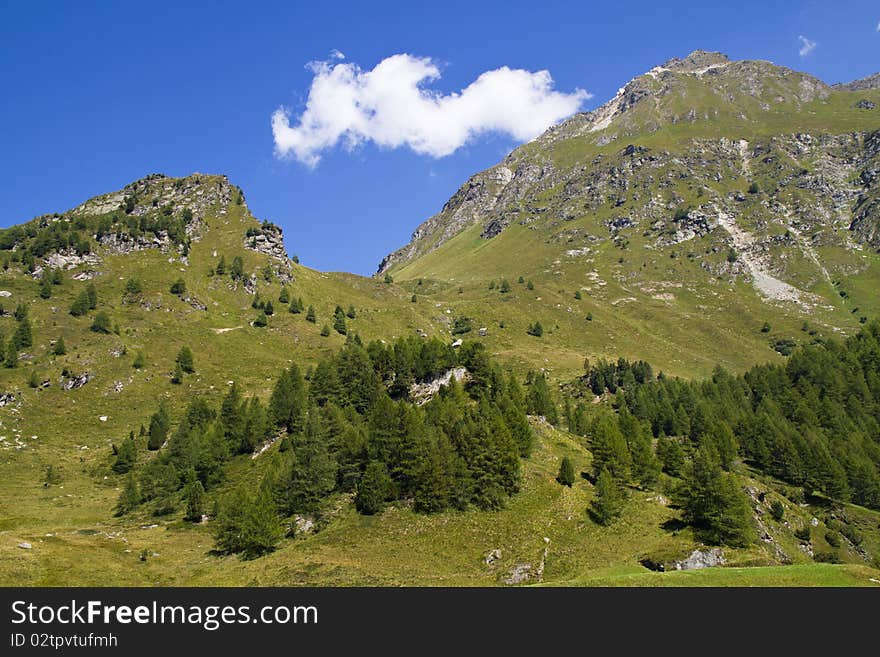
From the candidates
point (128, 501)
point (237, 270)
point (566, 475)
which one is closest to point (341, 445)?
point (566, 475)

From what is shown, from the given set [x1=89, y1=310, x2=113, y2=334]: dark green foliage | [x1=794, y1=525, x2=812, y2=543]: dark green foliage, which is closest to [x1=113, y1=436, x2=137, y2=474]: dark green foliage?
[x1=89, y1=310, x2=113, y2=334]: dark green foliage

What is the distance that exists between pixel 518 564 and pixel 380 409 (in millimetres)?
26545

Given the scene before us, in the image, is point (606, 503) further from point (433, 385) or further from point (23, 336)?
point (23, 336)

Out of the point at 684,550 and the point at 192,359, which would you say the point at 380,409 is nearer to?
the point at 684,550

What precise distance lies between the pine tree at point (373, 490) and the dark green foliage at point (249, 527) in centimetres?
951

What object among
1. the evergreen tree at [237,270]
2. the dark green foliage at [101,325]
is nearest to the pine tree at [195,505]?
the dark green foliage at [101,325]

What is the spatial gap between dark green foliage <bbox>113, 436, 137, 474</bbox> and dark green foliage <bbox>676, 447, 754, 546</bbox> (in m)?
96.4

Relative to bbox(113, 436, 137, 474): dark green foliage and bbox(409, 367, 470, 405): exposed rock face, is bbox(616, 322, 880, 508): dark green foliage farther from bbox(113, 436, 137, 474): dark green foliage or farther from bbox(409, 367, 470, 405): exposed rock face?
bbox(113, 436, 137, 474): dark green foliage

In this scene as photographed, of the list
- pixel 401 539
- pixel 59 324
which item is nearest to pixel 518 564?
pixel 401 539

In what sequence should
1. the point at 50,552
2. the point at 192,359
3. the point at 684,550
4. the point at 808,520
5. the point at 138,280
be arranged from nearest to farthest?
the point at 50,552 → the point at 684,550 → the point at 808,520 → the point at 192,359 → the point at 138,280

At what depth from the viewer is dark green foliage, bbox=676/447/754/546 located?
56.0m

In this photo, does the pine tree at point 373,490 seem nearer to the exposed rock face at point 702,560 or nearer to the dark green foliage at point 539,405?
the exposed rock face at point 702,560

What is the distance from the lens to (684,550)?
50.5 m

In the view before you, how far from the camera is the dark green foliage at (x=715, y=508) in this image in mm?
55969
